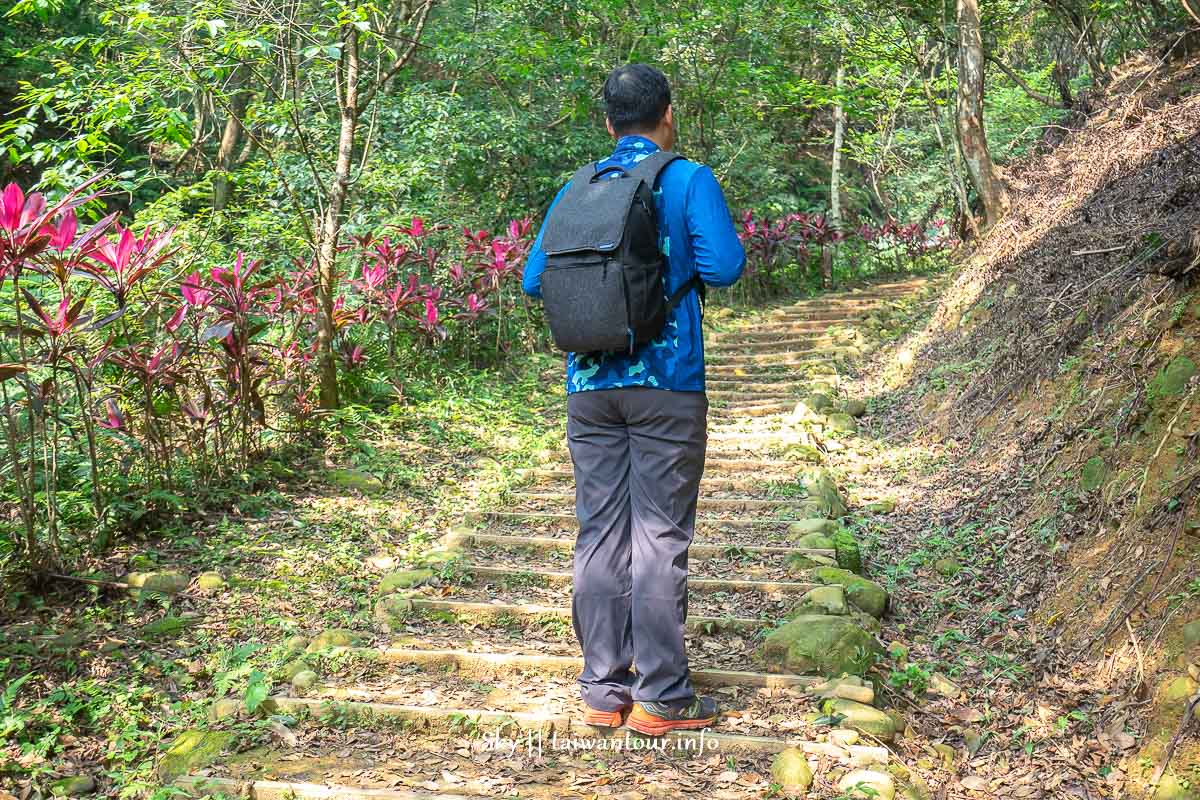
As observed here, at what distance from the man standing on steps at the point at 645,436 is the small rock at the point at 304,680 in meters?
1.09

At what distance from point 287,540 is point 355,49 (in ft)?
11.9

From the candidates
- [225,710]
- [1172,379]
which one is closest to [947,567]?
[1172,379]

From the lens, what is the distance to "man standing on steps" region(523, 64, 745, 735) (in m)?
2.88

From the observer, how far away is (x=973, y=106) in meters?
9.84

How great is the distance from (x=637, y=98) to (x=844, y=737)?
2078mm

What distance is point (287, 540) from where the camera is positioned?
204 inches

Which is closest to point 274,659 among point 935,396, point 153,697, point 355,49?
point 153,697

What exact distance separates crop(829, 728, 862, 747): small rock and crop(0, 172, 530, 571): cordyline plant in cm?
333

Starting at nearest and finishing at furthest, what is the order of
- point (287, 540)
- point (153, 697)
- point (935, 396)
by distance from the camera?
point (153, 697)
point (287, 540)
point (935, 396)

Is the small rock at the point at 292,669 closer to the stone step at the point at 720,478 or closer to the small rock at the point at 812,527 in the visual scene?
the small rock at the point at 812,527

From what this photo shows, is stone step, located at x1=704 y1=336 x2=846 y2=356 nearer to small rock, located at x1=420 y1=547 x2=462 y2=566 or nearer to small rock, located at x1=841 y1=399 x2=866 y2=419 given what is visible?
small rock, located at x1=841 y1=399 x2=866 y2=419

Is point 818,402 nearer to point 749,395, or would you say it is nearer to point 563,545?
point 749,395

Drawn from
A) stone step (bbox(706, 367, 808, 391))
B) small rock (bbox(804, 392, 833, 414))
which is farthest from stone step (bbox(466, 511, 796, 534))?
stone step (bbox(706, 367, 808, 391))

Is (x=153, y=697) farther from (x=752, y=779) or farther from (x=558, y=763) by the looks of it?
(x=752, y=779)
